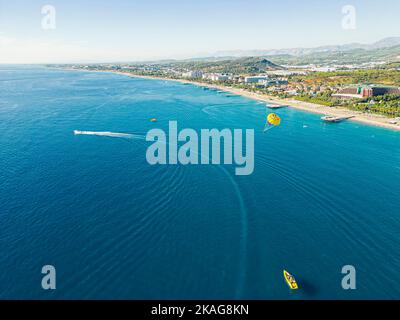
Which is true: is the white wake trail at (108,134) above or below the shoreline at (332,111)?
below

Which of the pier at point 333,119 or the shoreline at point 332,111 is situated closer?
the shoreline at point 332,111

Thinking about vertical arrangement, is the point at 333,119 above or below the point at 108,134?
above

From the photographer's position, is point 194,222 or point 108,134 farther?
point 108,134

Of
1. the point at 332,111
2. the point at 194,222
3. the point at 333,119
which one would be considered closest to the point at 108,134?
the point at 194,222

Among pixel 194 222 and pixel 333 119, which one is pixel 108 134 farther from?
pixel 333 119

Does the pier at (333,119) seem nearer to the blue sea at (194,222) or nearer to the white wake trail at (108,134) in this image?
the blue sea at (194,222)

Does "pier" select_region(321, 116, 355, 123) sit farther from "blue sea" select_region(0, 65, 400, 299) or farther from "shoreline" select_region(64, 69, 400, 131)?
"blue sea" select_region(0, 65, 400, 299)

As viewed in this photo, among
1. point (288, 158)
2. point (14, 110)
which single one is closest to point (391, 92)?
point (288, 158)

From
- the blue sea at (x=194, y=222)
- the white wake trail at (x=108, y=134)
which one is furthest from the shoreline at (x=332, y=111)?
the white wake trail at (x=108, y=134)

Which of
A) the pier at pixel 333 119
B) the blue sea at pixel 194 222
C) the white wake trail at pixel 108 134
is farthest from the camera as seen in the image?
the pier at pixel 333 119

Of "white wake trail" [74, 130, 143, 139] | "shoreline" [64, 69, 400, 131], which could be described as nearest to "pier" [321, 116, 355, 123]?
"shoreline" [64, 69, 400, 131]
